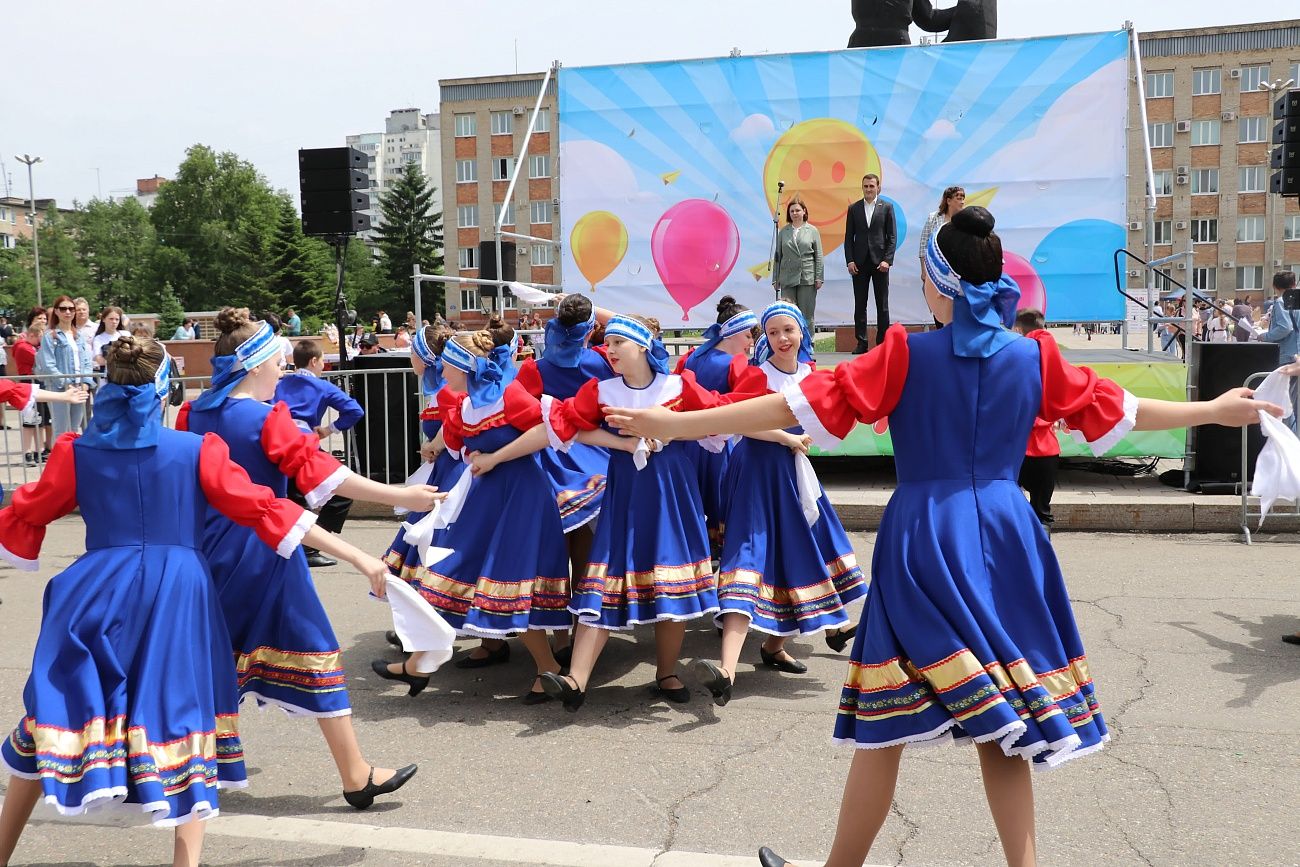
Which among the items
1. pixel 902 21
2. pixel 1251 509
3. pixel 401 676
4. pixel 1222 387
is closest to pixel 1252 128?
pixel 902 21

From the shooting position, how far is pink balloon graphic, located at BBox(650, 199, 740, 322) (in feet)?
46.7

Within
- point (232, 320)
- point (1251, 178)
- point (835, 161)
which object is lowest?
point (232, 320)

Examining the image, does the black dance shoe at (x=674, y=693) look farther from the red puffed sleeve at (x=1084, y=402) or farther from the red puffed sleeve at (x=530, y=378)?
the red puffed sleeve at (x=1084, y=402)

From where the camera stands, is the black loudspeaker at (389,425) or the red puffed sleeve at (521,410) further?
the black loudspeaker at (389,425)

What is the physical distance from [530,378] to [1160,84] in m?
62.6

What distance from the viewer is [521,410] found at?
5801 millimetres

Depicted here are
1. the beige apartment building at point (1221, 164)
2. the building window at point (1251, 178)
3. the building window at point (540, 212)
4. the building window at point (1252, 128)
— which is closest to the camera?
the beige apartment building at point (1221, 164)

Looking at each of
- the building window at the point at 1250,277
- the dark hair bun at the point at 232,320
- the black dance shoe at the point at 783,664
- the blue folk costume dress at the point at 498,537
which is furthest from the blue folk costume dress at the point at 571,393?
the building window at the point at 1250,277

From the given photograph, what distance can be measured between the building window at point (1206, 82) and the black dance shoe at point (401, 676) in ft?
207

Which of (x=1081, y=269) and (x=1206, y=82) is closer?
(x=1081, y=269)

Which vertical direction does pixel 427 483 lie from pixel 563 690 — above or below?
above

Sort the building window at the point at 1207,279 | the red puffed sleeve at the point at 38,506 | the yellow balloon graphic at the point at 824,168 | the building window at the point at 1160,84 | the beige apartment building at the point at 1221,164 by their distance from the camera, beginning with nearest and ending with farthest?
the red puffed sleeve at the point at 38,506 < the yellow balloon graphic at the point at 824,168 < the beige apartment building at the point at 1221,164 < the building window at the point at 1160,84 < the building window at the point at 1207,279

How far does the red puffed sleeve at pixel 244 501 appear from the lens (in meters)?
3.67

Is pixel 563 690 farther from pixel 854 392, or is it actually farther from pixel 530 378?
pixel 854 392
